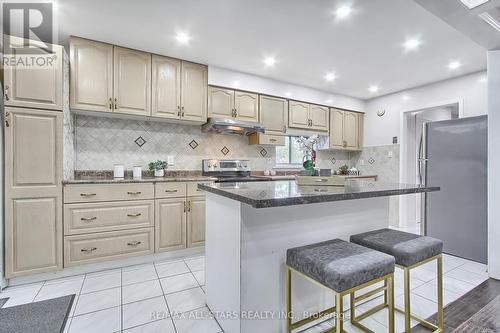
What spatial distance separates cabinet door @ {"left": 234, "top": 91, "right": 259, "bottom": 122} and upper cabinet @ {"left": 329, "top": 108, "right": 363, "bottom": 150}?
1.67 metres

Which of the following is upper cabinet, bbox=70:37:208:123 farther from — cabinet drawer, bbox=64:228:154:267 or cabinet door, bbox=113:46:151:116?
cabinet drawer, bbox=64:228:154:267

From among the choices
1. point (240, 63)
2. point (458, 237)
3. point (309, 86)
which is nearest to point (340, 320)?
point (458, 237)

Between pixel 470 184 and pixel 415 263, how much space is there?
2.19 m

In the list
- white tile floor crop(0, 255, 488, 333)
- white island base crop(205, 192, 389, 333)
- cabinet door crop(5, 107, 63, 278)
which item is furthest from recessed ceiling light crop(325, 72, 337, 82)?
cabinet door crop(5, 107, 63, 278)

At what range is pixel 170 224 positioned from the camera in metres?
2.71

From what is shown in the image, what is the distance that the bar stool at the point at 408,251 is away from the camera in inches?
51.8

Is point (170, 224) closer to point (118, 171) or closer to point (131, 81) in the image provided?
point (118, 171)

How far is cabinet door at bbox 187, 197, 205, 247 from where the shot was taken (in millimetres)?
2826

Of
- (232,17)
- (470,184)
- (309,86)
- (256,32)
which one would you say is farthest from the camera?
(309,86)

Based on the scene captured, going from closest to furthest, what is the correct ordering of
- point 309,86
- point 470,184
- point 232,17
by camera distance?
point 232,17 < point 470,184 < point 309,86

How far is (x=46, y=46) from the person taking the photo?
7.15 ft

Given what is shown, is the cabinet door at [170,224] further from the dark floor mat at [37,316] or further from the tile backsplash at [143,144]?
the dark floor mat at [37,316]

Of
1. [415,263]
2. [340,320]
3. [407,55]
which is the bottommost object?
[340,320]

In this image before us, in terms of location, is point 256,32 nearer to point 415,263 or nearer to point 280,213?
point 280,213
